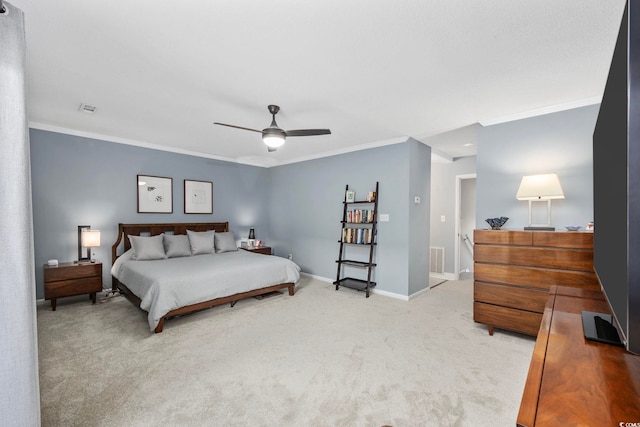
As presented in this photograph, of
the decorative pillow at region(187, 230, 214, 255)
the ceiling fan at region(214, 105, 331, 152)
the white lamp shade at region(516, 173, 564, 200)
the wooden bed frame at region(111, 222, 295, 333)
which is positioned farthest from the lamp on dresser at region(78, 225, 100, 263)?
the white lamp shade at region(516, 173, 564, 200)

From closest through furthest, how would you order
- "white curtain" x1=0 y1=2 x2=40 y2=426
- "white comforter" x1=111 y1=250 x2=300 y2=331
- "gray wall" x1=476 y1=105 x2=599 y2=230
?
"white curtain" x1=0 y1=2 x2=40 y2=426 < "gray wall" x1=476 y1=105 x2=599 y2=230 < "white comforter" x1=111 y1=250 x2=300 y2=331

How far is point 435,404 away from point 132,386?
7.04ft

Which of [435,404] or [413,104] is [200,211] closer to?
[413,104]

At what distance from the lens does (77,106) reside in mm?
3273

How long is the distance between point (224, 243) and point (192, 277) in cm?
188

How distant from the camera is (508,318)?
9.64 ft

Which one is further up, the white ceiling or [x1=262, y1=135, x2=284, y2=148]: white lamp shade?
the white ceiling

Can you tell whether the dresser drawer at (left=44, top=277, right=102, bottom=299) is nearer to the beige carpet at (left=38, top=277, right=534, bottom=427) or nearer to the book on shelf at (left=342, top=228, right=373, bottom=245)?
the beige carpet at (left=38, top=277, right=534, bottom=427)

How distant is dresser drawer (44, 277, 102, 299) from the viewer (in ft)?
11.9

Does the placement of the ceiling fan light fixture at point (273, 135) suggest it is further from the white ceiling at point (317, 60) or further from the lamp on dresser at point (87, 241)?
the lamp on dresser at point (87, 241)

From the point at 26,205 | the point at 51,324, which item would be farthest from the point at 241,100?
the point at 51,324

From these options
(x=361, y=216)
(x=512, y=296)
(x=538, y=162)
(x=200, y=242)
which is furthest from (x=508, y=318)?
(x=200, y=242)

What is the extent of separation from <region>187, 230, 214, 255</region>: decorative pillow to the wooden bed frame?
35 cm

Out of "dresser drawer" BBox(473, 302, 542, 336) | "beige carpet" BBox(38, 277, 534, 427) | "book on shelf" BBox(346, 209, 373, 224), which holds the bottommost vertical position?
"beige carpet" BBox(38, 277, 534, 427)
